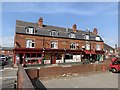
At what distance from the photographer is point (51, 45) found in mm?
36156

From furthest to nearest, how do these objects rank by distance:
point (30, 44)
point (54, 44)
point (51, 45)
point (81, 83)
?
1. point (54, 44)
2. point (51, 45)
3. point (30, 44)
4. point (81, 83)

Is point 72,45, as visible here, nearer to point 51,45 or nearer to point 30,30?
point 51,45

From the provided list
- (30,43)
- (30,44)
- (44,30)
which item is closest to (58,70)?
(30,44)

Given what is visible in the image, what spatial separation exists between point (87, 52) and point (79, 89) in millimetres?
30953

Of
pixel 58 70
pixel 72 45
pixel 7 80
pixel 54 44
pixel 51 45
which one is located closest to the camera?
pixel 7 80

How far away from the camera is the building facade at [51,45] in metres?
A: 32.1

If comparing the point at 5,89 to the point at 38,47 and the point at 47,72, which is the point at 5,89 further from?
the point at 38,47

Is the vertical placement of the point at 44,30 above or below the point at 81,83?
above

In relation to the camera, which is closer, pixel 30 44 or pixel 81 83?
pixel 81 83

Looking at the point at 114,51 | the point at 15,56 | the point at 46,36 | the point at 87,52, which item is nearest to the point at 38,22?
the point at 46,36

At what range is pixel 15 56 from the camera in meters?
31.3

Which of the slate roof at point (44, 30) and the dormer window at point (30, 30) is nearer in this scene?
the slate roof at point (44, 30)

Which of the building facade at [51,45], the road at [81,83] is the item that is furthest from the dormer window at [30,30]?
the road at [81,83]

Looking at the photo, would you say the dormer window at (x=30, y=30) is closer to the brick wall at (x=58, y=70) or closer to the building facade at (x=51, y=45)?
the building facade at (x=51, y=45)
